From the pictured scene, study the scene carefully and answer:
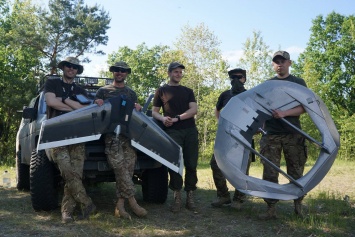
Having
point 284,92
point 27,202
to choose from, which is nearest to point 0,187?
point 27,202

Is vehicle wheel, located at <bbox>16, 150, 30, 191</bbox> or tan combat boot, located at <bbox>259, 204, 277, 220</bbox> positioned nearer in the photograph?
tan combat boot, located at <bbox>259, 204, 277, 220</bbox>

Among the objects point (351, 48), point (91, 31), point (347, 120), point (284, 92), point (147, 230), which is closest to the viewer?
point (147, 230)

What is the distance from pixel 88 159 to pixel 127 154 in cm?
51

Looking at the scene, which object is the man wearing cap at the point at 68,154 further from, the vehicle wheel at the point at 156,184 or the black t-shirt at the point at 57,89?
the vehicle wheel at the point at 156,184

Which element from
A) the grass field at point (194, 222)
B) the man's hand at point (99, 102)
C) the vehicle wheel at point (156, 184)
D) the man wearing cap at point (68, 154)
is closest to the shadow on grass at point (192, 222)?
the grass field at point (194, 222)

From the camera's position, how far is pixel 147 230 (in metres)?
4.71

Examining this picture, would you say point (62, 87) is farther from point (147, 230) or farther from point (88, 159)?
point (147, 230)

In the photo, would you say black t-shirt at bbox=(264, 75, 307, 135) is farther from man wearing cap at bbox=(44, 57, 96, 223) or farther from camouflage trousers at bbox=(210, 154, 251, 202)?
man wearing cap at bbox=(44, 57, 96, 223)

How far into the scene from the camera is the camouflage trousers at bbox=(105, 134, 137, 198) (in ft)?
17.0

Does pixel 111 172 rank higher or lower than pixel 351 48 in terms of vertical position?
lower

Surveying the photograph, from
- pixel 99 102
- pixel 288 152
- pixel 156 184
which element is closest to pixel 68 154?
pixel 99 102

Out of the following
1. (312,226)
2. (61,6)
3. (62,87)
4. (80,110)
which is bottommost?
(312,226)

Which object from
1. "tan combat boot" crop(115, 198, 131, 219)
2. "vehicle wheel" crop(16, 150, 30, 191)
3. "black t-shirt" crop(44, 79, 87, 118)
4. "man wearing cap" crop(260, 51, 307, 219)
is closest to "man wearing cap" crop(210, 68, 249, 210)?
"man wearing cap" crop(260, 51, 307, 219)

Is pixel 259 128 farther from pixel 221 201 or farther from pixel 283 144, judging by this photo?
pixel 221 201
